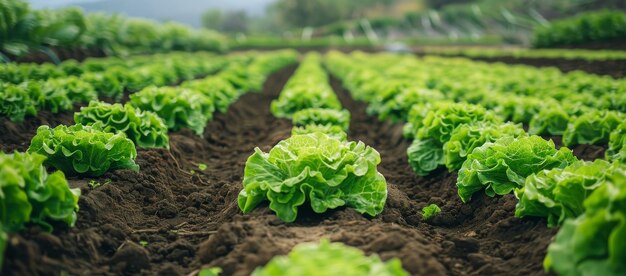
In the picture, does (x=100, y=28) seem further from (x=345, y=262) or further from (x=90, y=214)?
(x=345, y=262)

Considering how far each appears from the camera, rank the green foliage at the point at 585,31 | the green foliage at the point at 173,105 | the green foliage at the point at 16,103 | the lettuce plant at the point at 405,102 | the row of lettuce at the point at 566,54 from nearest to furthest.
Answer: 1. the green foliage at the point at 16,103
2. the green foliage at the point at 173,105
3. the lettuce plant at the point at 405,102
4. the row of lettuce at the point at 566,54
5. the green foliage at the point at 585,31

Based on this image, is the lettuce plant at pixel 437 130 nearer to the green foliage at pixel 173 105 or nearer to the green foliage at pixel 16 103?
the green foliage at pixel 173 105

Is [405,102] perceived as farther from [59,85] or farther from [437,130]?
[59,85]

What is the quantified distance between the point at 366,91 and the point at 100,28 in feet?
48.1

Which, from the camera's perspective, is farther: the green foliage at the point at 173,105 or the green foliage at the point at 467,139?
the green foliage at the point at 173,105

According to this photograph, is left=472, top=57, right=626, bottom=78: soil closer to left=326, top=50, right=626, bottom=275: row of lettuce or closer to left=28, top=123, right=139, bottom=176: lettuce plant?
left=326, top=50, right=626, bottom=275: row of lettuce

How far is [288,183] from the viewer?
5.31 m

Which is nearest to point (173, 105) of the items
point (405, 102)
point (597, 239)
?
→ point (405, 102)

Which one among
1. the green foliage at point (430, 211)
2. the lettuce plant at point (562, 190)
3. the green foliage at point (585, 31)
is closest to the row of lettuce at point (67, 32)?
the green foliage at point (430, 211)

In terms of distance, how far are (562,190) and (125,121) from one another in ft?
19.5

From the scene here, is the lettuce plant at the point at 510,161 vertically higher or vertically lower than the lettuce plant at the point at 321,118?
higher

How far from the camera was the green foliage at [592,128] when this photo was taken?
27.8ft

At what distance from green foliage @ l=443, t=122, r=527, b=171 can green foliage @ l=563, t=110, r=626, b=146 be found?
1.81m

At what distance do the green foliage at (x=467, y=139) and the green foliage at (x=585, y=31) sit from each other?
27862 mm
